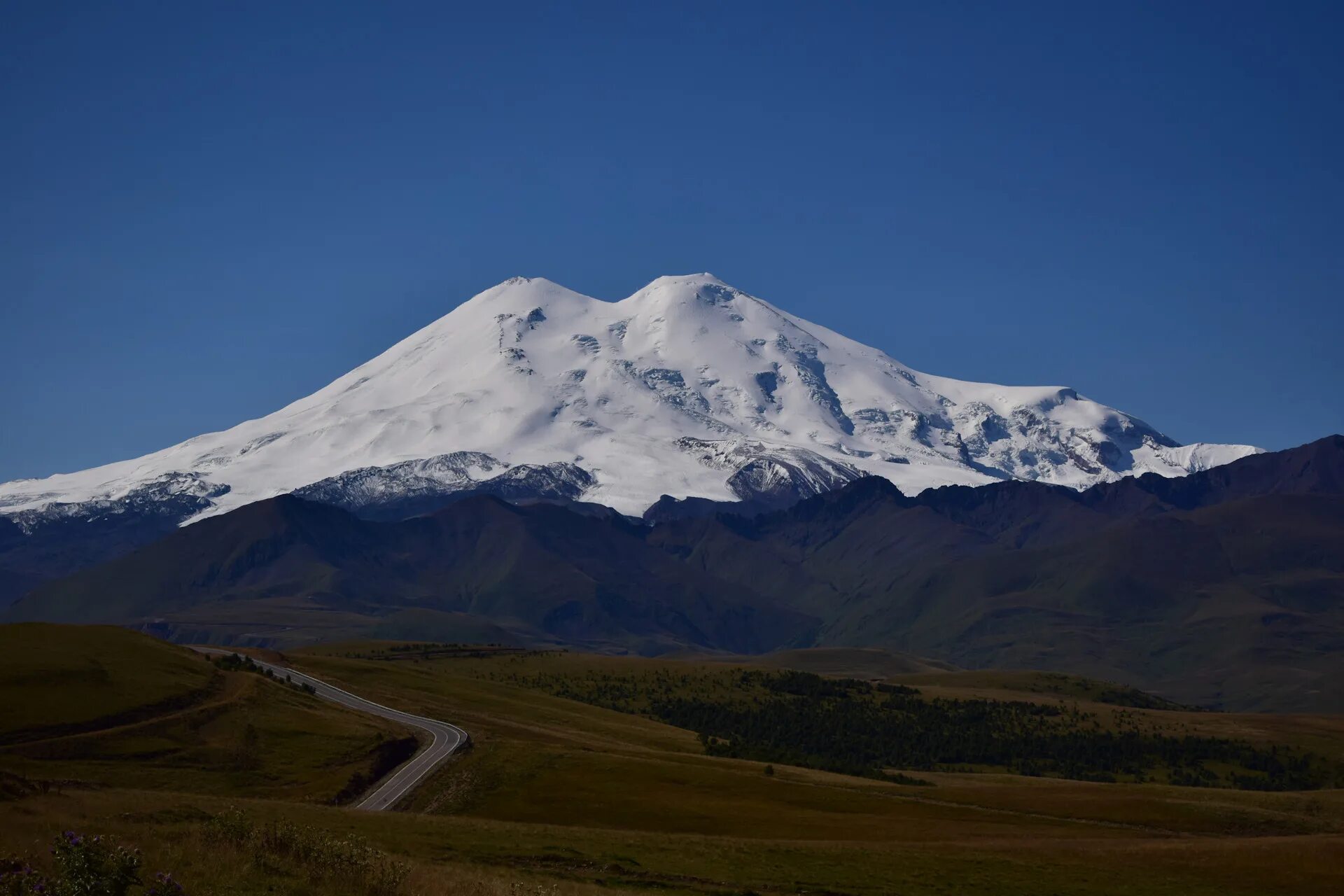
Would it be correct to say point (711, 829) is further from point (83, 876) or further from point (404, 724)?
point (83, 876)

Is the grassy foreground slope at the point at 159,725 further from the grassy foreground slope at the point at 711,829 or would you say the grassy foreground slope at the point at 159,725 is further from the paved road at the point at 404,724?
the paved road at the point at 404,724

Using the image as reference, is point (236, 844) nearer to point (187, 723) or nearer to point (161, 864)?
point (161, 864)

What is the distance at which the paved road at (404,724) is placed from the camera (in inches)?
2734

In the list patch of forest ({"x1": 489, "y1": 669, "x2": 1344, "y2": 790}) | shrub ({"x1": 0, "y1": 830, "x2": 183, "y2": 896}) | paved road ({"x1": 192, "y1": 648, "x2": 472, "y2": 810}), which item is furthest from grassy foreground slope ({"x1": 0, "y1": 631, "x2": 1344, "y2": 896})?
patch of forest ({"x1": 489, "y1": 669, "x2": 1344, "y2": 790})

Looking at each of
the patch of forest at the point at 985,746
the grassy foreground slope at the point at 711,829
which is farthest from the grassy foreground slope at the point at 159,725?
the patch of forest at the point at 985,746

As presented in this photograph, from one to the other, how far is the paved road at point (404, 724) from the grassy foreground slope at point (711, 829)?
132 cm

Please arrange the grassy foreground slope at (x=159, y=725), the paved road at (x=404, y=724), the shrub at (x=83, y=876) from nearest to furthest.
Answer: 1. the shrub at (x=83, y=876)
2. the grassy foreground slope at (x=159, y=725)
3. the paved road at (x=404, y=724)

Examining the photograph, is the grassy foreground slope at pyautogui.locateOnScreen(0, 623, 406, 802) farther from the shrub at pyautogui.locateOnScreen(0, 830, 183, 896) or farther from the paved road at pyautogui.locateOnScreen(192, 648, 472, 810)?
the shrub at pyautogui.locateOnScreen(0, 830, 183, 896)

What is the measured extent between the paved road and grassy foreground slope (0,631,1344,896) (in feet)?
4.35

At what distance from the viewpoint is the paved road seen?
69438 millimetres

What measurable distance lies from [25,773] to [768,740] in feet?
420

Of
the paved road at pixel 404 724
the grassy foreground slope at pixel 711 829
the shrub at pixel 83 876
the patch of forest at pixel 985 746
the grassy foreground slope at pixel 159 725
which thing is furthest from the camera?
the patch of forest at pixel 985 746

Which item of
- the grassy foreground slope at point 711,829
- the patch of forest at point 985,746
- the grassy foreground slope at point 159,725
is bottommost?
the patch of forest at point 985,746

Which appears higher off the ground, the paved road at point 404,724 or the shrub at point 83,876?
the shrub at point 83,876
